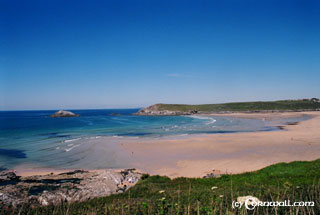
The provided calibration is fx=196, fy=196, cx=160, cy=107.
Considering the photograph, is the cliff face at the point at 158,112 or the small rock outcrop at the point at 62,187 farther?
the cliff face at the point at 158,112

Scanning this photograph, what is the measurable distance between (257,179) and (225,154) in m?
13.1

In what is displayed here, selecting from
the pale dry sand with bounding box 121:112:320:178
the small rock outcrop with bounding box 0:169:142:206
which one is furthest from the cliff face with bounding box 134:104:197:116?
the small rock outcrop with bounding box 0:169:142:206

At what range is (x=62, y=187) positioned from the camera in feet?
46.9

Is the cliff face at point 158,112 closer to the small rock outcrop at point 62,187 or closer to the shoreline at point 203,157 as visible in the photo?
the shoreline at point 203,157

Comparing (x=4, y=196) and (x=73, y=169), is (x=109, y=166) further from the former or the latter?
(x=4, y=196)

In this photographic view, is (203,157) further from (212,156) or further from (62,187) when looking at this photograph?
(62,187)

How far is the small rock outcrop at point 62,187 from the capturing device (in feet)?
38.3

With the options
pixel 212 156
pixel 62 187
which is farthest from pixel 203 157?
pixel 62 187

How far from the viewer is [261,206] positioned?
666cm

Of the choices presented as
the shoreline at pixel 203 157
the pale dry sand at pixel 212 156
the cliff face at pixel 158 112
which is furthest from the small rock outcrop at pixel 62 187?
the cliff face at pixel 158 112

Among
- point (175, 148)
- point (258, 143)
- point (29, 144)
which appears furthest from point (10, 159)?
point (258, 143)

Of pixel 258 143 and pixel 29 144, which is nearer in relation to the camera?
pixel 258 143

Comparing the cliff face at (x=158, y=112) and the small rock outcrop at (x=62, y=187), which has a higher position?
the cliff face at (x=158, y=112)

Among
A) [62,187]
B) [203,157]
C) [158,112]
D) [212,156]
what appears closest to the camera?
[62,187]
